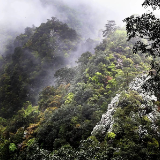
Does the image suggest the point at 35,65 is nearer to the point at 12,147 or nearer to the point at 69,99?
the point at 69,99

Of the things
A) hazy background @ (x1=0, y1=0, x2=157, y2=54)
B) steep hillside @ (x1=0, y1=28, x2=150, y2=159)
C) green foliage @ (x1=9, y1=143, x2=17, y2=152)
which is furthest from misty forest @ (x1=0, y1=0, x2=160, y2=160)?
hazy background @ (x1=0, y1=0, x2=157, y2=54)

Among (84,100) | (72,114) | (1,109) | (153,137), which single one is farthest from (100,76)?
(1,109)

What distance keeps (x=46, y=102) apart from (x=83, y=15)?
253 feet

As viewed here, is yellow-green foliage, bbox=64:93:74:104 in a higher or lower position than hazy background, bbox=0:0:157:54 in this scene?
lower

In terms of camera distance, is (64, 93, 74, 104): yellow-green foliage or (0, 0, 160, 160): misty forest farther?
(64, 93, 74, 104): yellow-green foliage

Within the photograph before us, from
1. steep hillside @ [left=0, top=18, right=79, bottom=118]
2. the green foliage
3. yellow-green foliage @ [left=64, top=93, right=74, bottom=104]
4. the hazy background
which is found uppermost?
the hazy background

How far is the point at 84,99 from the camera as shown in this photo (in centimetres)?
1903

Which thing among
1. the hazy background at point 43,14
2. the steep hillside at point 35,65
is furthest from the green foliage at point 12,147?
the hazy background at point 43,14

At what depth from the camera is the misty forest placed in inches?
355

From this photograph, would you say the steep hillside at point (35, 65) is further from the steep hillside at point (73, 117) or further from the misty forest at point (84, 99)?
the steep hillside at point (73, 117)

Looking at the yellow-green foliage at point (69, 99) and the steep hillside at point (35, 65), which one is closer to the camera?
the yellow-green foliage at point (69, 99)

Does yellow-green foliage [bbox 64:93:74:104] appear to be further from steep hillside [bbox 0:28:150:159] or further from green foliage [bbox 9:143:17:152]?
green foliage [bbox 9:143:17:152]

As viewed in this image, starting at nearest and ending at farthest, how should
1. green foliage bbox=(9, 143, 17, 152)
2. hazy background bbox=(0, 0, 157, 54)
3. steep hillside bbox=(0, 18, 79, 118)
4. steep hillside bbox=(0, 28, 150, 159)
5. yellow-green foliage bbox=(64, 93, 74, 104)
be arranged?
1. steep hillside bbox=(0, 28, 150, 159)
2. green foliage bbox=(9, 143, 17, 152)
3. yellow-green foliage bbox=(64, 93, 74, 104)
4. steep hillside bbox=(0, 18, 79, 118)
5. hazy background bbox=(0, 0, 157, 54)

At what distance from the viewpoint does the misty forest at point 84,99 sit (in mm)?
9015
